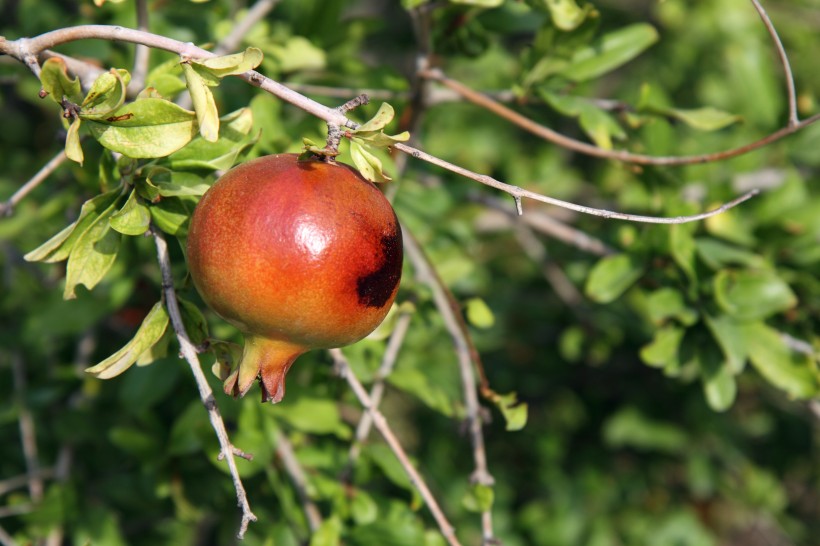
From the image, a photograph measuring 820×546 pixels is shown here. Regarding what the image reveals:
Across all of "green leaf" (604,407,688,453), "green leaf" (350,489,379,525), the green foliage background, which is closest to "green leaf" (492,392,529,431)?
the green foliage background

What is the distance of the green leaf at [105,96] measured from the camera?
3.10 ft

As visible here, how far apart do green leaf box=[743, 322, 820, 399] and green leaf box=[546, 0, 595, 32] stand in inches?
27.7

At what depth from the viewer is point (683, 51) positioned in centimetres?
300

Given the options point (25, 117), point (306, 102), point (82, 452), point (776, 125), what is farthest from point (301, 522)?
point (25, 117)

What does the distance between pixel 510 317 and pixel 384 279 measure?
6.04ft

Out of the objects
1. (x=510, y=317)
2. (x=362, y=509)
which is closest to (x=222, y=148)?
(x=362, y=509)

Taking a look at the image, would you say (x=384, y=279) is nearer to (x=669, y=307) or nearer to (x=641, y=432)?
A: (x=669, y=307)

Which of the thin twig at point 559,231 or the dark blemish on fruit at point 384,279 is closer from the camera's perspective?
the dark blemish on fruit at point 384,279

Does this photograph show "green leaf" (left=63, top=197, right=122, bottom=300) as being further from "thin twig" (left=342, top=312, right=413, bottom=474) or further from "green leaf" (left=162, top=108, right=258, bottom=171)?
"thin twig" (left=342, top=312, right=413, bottom=474)

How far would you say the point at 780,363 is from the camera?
5.33ft

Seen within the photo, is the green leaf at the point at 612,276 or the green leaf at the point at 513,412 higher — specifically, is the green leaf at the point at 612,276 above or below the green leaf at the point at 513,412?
below

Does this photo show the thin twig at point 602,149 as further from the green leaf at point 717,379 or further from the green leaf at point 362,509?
the green leaf at point 362,509

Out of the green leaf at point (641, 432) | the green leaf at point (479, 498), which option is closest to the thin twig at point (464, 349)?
the green leaf at point (479, 498)

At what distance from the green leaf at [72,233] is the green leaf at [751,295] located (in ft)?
3.69
